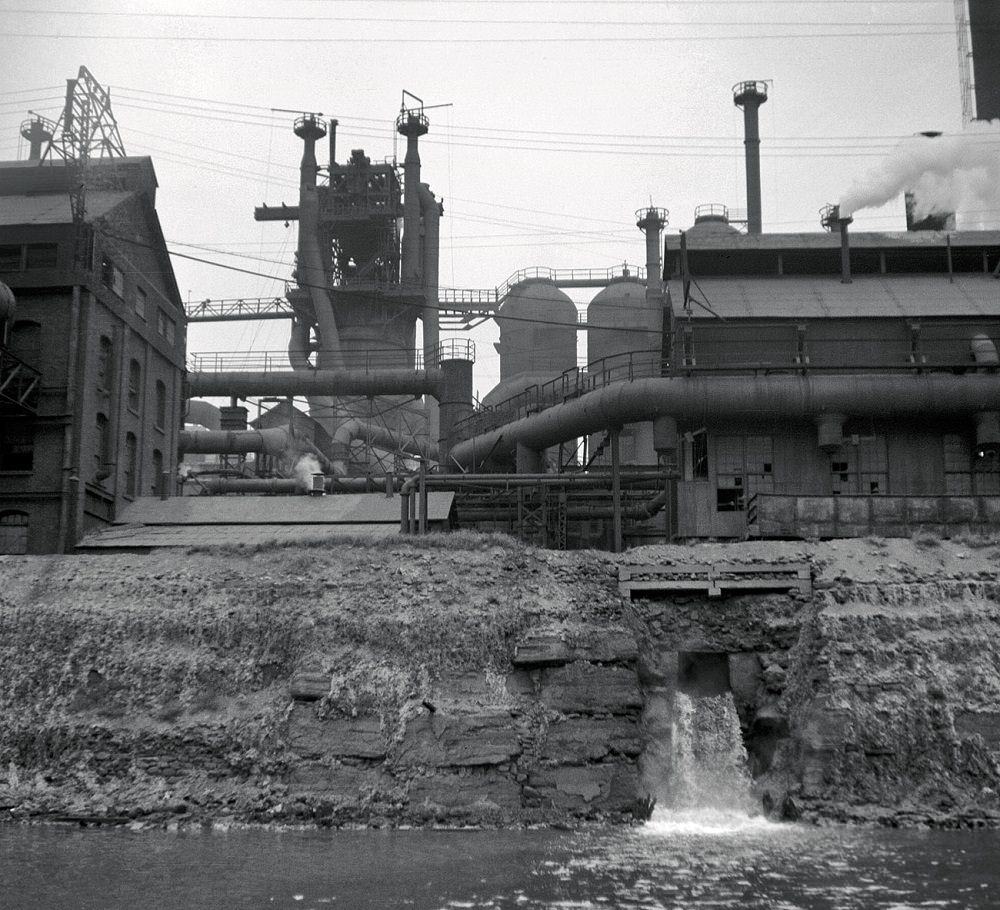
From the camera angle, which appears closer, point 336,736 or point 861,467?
point 336,736

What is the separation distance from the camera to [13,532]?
1506 inches

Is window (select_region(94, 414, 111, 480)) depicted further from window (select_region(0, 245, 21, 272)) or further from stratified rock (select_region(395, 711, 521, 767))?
stratified rock (select_region(395, 711, 521, 767))

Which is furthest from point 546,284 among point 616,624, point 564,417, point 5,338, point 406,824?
point 406,824

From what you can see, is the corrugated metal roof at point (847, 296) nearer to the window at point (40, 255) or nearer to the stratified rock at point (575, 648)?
the stratified rock at point (575, 648)

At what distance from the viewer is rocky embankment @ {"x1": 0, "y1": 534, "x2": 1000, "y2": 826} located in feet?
83.4

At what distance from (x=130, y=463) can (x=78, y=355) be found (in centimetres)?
486

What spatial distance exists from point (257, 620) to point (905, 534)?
16806 mm

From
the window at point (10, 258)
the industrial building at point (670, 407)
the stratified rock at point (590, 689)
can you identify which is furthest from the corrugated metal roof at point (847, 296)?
the window at point (10, 258)

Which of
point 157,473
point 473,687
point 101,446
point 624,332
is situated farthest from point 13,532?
point 624,332

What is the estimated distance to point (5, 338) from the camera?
1517 inches

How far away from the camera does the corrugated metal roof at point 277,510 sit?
38938mm

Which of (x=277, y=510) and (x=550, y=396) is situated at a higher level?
(x=550, y=396)

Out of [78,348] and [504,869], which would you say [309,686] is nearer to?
[504,869]

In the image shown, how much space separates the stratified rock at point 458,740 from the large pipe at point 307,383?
32.0m
